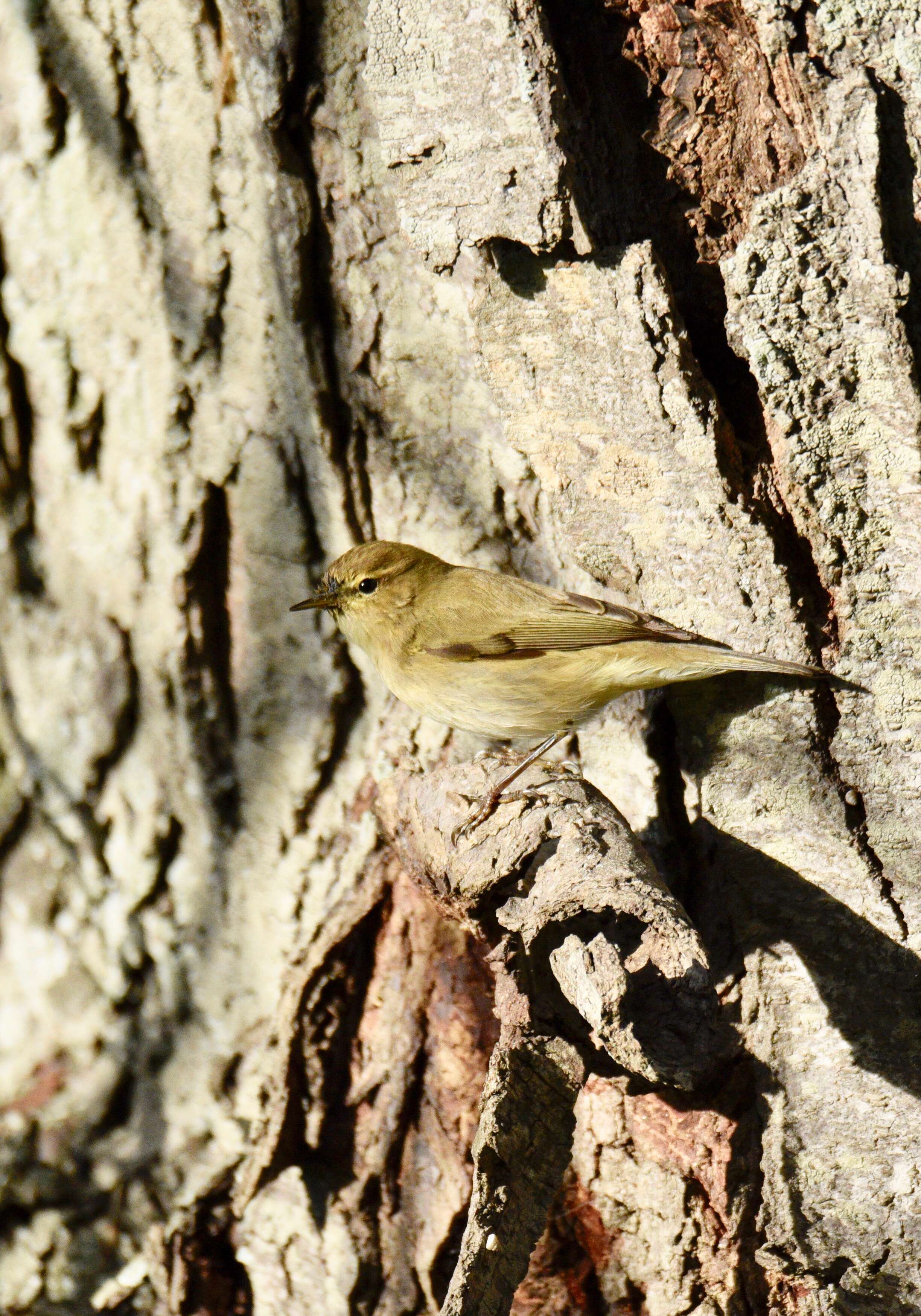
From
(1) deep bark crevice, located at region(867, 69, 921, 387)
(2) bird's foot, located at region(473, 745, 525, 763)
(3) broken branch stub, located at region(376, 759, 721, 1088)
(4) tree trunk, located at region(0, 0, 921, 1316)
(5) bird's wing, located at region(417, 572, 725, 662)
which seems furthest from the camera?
(2) bird's foot, located at region(473, 745, 525, 763)

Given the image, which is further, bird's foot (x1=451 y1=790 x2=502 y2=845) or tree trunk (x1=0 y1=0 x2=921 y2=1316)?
bird's foot (x1=451 y1=790 x2=502 y2=845)

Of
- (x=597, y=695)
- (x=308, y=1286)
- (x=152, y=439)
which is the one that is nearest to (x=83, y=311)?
(x=152, y=439)

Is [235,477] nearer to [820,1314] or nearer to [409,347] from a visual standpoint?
[409,347]

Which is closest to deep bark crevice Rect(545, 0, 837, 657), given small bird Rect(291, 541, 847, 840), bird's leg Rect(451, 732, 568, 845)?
small bird Rect(291, 541, 847, 840)

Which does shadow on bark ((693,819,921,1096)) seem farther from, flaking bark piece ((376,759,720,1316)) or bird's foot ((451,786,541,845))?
bird's foot ((451,786,541,845))

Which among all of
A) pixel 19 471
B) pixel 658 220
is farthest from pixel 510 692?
pixel 19 471

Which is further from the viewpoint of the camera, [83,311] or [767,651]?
[83,311]

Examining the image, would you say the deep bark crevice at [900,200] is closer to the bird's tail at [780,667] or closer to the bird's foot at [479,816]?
the bird's tail at [780,667]
